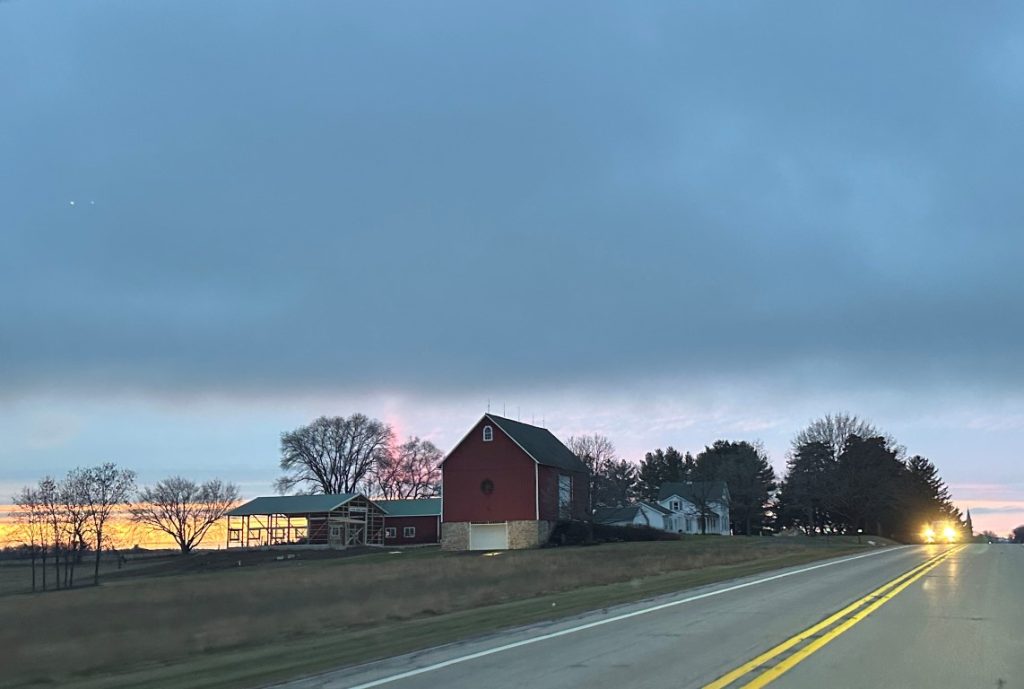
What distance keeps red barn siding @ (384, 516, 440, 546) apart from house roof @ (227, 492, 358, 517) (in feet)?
22.0

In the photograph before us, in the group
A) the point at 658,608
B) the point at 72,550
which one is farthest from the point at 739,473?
the point at 658,608

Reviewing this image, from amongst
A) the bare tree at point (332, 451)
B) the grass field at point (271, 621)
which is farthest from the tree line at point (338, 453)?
the grass field at point (271, 621)

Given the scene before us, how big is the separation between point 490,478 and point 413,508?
2427cm

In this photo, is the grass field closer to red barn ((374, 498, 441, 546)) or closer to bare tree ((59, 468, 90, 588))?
bare tree ((59, 468, 90, 588))

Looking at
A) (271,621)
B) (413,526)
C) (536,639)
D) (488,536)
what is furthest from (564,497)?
(536,639)

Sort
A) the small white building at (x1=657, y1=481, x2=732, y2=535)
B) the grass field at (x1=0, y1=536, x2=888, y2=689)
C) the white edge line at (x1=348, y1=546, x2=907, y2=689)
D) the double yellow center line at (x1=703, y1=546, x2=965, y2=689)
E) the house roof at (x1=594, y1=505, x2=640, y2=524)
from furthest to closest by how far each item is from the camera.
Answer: the house roof at (x1=594, y1=505, x2=640, y2=524), the small white building at (x1=657, y1=481, x2=732, y2=535), the grass field at (x1=0, y1=536, x2=888, y2=689), the white edge line at (x1=348, y1=546, x2=907, y2=689), the double yellow center line at (x1=703, y1=546, x2=965, y2=689)

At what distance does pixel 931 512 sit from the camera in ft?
357

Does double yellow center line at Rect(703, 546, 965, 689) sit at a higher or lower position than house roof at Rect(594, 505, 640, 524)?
higher

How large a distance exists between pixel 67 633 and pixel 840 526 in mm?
98014

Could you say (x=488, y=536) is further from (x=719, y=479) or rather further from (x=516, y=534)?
(x=719, y=479)

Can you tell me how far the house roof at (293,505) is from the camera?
270ft

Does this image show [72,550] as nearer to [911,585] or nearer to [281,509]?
[281,509]

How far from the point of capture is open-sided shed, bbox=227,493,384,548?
82.5 metres

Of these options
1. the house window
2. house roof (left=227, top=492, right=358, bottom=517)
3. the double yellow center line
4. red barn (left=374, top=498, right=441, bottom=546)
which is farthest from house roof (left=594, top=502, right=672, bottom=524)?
the double yellow center line
